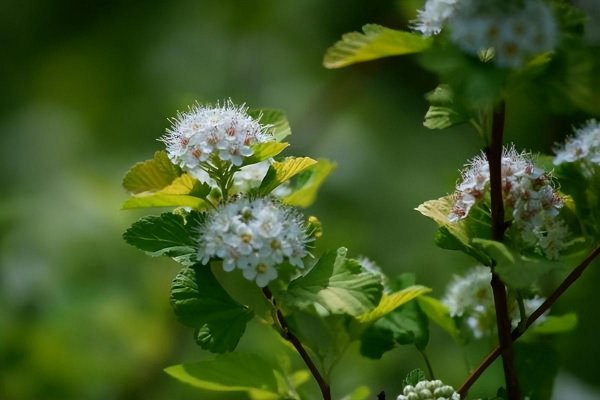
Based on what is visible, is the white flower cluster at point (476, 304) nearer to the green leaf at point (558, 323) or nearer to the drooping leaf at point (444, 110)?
the green leaf at point (558, 323)

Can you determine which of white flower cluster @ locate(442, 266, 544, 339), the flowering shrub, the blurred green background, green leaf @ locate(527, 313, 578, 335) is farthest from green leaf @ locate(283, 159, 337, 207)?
the blurred green background

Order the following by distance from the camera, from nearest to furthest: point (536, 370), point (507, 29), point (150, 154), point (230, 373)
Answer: point (507, 29) < point (230, 373) < point (536, 370) < point (150, 154)

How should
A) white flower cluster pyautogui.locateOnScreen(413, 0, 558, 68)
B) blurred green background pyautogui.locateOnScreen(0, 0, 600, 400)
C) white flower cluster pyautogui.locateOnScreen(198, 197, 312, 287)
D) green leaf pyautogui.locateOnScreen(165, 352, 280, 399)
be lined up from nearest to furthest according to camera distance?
white flower cluster pyautogui.locateOnScreen(413, 0, 558, 68) < white flower cluster pyautogui.locateOnScreen(198, 197, 312, 287) < green leaf pyautogui.locateOnScreen(165, 352, 280, 399) < blurred green background pyautogui.locateOnScreen(0, 0, 600, 400)

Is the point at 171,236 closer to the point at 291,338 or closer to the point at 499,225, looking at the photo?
the point at 291,338

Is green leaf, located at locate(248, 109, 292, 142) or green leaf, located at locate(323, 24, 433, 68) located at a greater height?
green leaf, located at locate(248, 109, 292, 142)

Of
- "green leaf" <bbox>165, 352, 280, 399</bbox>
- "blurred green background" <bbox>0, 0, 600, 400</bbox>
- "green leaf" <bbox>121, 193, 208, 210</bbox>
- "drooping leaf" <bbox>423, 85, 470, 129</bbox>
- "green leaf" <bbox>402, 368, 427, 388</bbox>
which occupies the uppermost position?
"blurred green background" <bbox>0, 0, 600, 400</bbox>

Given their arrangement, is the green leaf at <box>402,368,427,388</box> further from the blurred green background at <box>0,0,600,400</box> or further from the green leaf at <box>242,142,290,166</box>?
the blurred green background at <box>0,0,600,400</box>

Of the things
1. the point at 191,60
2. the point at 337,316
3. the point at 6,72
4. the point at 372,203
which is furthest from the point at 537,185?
the point at 6,72

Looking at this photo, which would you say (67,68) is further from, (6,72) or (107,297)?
(107,297)

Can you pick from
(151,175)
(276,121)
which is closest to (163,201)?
(151,175)
